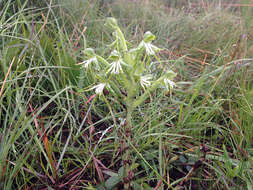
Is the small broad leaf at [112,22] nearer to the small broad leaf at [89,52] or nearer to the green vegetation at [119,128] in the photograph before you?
the green vegetation at [119,128]

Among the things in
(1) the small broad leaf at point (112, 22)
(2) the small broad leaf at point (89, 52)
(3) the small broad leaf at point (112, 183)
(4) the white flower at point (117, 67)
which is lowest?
(3) the small broad leaf at point (112, 183)

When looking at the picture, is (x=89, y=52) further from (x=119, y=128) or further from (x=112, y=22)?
(x=119, y=128)

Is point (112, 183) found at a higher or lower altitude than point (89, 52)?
lower

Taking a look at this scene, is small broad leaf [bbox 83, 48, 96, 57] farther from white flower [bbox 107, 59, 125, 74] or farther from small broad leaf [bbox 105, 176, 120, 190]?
small broad leaf [bbox 105, 176, 120, 190]

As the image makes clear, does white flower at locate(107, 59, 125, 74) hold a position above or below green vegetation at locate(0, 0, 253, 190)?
above

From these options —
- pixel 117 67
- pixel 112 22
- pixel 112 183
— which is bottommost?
pixel 112 183

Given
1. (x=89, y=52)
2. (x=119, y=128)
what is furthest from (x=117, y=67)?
(x=119, y=128)

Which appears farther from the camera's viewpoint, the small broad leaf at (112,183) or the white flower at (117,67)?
the small broad leaf at (112,183)

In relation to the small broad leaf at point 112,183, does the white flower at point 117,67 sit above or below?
above

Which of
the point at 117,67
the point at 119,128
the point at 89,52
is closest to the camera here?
the point at 117,67

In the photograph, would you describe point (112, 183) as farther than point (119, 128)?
No

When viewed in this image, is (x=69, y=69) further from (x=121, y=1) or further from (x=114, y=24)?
(x=121, y=1)

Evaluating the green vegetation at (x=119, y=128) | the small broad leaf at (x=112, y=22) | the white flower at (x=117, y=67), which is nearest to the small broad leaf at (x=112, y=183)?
the green vegetation at (x=119, y=128)

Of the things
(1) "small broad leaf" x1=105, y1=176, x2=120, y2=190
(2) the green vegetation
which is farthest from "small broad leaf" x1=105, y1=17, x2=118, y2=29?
(1) "small broad leaf" x1=105, y1=176, x2=120, y2=190
